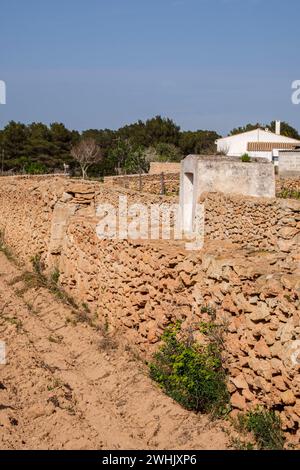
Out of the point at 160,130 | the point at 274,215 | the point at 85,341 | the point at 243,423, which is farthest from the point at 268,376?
the point at 160,130

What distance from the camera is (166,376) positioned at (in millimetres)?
6883

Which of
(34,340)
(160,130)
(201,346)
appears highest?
(160,130)

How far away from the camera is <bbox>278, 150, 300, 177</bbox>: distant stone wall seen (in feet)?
83.1

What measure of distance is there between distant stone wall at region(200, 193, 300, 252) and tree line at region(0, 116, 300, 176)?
2758 cm

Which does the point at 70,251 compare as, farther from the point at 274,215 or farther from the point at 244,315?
the point at 244,315

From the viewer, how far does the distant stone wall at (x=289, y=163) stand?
25.3 metres

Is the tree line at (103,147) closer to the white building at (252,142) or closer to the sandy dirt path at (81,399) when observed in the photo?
the white building at (252,142)

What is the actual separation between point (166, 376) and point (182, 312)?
2.77 ft

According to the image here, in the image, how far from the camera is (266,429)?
5.34 metres

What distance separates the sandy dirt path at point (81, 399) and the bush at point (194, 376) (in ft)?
0.53

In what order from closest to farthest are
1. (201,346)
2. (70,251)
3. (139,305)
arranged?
1. (201,346)
2. (139,305)
3. (70,251)

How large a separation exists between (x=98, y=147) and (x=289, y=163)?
106 feet

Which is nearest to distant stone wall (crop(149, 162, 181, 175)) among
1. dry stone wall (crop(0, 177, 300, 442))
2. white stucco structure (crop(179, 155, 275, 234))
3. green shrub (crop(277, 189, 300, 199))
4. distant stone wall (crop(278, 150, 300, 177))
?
distant stone wall (crop(278, 150, 300, 177))

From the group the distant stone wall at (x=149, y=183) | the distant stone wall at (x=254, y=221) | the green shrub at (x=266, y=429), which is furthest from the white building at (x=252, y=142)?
the green shrub at (x=266, y=429)
